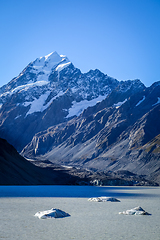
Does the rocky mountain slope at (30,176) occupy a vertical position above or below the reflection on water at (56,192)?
above

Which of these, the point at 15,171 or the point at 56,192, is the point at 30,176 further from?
the point at 56,192

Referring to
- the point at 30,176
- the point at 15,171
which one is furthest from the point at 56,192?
the point at 30,176

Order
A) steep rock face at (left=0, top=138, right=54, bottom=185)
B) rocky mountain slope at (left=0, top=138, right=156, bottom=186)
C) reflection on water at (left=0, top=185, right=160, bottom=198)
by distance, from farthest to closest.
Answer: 1. rocky mountain slope at (left=0, top=138, right=156, bottom=186)
2. steep rock face at (left=0, top=138, right=54, bottom=185)
3. reflection on water at (left=0, top=185, right=160, bottom=198)

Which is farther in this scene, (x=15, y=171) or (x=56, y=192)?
(x=15, y=171)

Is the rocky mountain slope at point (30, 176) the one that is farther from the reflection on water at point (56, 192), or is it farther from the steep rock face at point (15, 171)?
the reflection on water at point (56, 192)

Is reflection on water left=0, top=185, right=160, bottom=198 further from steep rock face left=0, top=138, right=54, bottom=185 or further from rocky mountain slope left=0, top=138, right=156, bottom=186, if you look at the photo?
rocky mountain slope left=0, top=138, right=156, bottom=186

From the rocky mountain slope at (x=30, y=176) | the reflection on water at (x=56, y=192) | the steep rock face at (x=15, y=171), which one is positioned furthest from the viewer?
the rocky mountain slope at (x=30, y=176)

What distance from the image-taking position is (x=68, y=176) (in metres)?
172

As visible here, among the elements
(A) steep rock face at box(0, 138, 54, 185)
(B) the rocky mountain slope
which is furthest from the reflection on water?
(B) the rocky mountain slope

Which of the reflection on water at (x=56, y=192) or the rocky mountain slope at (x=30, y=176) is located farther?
the rocky mountain slope at (x=30, y=176)

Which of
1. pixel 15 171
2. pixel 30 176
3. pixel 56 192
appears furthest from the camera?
pixel 30 176

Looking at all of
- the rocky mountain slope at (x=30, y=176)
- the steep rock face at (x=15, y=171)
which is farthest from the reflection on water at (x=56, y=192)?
the rocky mountain slope at (x=30, y=176)

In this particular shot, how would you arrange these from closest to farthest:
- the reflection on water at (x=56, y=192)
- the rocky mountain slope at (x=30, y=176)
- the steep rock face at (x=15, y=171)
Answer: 1. the reflection on water at (x=56, y=192)
2. the steep rock face at (x=15, y=171)
3. the rocky mountain slope at (x=30, y=176)

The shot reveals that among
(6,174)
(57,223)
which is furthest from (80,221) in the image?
(6,174)
